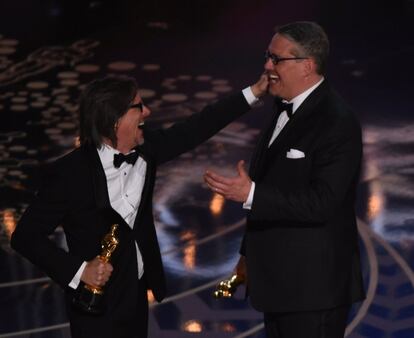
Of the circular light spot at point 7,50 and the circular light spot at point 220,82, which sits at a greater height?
the circular light spot at point 220,82

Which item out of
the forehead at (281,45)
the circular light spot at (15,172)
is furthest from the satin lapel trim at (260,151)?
the circular light spot at (15,172)

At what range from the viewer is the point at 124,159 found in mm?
3949

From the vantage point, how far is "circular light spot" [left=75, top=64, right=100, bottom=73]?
29.4 feet

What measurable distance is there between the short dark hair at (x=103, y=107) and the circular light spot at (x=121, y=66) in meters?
4.93

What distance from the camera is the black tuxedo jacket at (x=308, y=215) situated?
147 inches

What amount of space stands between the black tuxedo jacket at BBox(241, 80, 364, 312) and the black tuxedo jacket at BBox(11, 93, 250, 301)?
0.42 m

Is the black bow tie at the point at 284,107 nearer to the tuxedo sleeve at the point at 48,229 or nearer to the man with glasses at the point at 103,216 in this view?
the man with glasses at the point at 103,216

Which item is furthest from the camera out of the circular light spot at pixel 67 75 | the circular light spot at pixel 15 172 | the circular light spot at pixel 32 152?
the circular light spot at pixel 67 75

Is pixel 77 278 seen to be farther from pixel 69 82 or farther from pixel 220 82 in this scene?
pixel 69 82

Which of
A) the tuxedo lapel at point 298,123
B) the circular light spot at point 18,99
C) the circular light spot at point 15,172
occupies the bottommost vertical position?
the circular light spot at point 18,99

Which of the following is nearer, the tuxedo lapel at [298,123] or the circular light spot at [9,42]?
the tuxedo lapel at [298,123]

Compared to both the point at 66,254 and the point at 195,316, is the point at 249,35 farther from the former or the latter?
the point at 66,254

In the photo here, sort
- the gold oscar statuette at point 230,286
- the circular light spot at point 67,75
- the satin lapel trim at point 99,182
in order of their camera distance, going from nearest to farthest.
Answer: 1. the satin lapel trim at point 99,182
2. the gold oscar statuette at point 230,286
3. the circular light spot at point 67,75

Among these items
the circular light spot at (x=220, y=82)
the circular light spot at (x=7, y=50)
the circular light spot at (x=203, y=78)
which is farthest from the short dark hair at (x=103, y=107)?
the circular light spot at (x=7, y=50)
